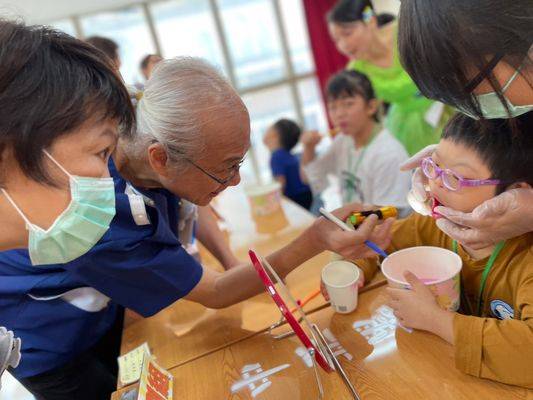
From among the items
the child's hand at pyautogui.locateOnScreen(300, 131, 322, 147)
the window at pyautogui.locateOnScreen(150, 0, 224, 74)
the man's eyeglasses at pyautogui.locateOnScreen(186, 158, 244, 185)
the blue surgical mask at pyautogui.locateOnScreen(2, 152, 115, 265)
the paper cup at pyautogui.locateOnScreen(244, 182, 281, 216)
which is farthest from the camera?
the window at pyautogui.locateOnScreen(150, 0, 224, 74)

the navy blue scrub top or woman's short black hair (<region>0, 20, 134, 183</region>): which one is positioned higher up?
woman's short black hair (<region>0, 20, 134, 183</region>)

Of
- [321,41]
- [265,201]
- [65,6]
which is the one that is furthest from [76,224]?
[321,41]

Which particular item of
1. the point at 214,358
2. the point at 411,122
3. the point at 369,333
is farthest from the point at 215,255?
the point at 411,122

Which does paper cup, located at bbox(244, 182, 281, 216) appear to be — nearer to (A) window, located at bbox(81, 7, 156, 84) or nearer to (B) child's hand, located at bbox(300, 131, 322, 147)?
(B) child's hand, located at bbox(300, 131, 322, 147)

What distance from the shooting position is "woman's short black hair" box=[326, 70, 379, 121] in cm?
231

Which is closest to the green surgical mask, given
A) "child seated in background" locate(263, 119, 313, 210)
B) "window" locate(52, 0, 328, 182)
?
"child seated in background" locate(263, 119, 313, 210)

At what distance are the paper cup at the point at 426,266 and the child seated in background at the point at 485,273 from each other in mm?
36

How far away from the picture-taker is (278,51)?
6.05 metres

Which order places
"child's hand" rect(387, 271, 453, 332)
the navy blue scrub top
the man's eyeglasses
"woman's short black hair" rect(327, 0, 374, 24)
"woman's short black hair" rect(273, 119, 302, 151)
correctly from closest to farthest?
1. "child's hand" rect(387, 271, 453, 332)
2. the navy blue scrub top
3. the man's eyeglasses
4. "woman's short black hair" rect(327, 0, 374, 24)
5. "woman's short black hair" rect(273, 119, 302, 151)

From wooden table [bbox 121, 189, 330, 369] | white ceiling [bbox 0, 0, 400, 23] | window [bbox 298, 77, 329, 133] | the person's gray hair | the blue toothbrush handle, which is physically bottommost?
window [bbox 298, 77, 329, 133]

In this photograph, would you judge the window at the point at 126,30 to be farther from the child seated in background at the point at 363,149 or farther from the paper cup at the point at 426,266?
the paper cup at the point at 426,266

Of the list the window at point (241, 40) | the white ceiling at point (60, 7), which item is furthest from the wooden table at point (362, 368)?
the window at point (241, 40)

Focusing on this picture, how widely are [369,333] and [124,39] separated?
18.4 ft

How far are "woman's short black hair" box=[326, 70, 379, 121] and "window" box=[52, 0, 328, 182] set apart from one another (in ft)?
10.8
